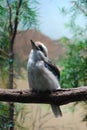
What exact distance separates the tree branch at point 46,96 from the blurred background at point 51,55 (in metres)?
0.79

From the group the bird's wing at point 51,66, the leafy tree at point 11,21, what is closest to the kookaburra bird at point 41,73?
the bird's wing at point 51,66

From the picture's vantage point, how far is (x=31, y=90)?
128 cm

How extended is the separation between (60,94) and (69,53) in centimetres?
103

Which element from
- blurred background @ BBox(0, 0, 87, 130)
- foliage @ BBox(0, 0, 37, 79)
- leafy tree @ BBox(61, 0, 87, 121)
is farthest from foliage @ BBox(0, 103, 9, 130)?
leafy tree @ BBox(61, 0, 87, 121)

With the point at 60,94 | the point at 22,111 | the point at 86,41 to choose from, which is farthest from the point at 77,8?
the point at 60,94

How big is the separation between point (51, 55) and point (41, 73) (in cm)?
151

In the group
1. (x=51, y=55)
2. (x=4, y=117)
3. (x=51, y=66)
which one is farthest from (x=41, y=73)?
(x=51, y=55)

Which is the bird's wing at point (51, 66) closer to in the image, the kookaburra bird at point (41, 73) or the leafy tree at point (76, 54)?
the kookaburra bird at point (41, 73)

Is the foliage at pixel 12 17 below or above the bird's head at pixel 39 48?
above

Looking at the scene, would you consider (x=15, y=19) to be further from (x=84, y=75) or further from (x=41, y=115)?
(x=41, y=115)

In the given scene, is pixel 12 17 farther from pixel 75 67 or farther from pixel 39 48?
pixel 39 48

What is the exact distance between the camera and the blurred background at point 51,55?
2.12 metres

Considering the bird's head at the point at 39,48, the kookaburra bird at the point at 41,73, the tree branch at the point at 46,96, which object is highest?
the bird's head at the point at 39,48

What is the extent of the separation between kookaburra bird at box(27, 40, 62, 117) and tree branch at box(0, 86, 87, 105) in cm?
4
